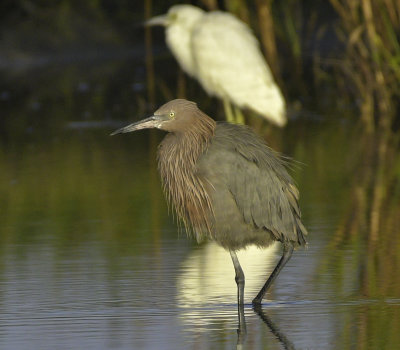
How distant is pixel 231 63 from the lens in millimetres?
12336

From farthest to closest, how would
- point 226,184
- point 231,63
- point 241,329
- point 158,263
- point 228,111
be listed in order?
point 228,111 < point 231,63 < point 158,263 < point 226,184 < point 241,329

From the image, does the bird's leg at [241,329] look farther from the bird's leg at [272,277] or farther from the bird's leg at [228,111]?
the bird's leg at [228,111]

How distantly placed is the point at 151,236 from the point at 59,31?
1473 cm

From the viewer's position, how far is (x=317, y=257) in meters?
6.41

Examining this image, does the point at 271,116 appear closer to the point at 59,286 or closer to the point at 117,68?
the point at 59,286

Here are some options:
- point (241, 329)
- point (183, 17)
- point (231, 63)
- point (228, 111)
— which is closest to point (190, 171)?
point (241, 329)

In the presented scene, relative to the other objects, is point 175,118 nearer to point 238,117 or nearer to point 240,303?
point 240,303

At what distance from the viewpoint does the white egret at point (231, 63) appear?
1195 centimetres

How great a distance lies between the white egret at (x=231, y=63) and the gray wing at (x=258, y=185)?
20.2 ft

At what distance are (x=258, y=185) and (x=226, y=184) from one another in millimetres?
146

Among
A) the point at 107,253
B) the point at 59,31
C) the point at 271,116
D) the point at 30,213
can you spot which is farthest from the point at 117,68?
the point at 107,253

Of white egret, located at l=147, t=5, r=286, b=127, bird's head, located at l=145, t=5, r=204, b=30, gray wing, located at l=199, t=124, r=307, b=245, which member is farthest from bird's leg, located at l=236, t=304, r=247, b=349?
bird's head, located at l=145, t=5, r=204, b=30

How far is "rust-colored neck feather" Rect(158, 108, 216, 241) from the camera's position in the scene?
540cm

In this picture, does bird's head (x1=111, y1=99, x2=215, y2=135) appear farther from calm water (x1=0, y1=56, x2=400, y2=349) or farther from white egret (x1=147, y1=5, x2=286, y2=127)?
white egret (x1=147, y1=5, x2=286, y2=127)
